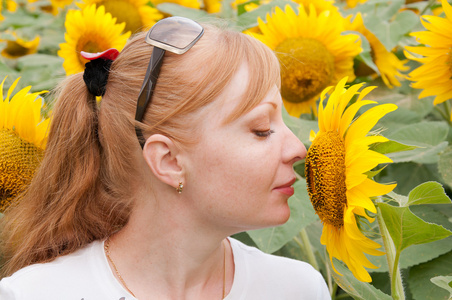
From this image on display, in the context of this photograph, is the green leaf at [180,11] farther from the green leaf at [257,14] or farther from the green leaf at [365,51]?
the green leaf at [365,51]

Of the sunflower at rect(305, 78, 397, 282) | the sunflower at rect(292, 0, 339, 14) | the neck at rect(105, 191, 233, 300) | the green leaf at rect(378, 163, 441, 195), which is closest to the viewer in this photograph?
the sunflower at rect(305, 78, 397, 282)

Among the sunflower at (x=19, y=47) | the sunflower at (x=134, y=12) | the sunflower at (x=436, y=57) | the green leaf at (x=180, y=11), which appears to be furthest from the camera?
the sunflower at (x=19, y=47)

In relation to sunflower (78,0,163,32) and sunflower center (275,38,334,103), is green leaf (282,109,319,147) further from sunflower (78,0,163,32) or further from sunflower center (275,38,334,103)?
sunflower (78,0,163,32)

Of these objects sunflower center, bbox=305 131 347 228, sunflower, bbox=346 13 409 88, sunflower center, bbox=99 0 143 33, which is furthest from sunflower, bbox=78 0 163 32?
sunflower center, bbox=305 131 347 228

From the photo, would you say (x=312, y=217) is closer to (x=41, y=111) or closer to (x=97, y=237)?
(x=97, y=237)

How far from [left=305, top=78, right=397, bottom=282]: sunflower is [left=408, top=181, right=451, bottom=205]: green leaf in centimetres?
7

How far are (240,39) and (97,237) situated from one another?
514 millimetres

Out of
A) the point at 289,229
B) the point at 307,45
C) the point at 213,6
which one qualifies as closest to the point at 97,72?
the point at 289,229

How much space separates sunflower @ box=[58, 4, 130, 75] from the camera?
191 centimetres

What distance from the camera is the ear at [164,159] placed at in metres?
1.15

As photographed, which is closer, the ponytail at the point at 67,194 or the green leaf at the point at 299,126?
the ponytail at the point at 67,194

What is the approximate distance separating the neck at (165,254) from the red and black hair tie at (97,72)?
0.85 ft

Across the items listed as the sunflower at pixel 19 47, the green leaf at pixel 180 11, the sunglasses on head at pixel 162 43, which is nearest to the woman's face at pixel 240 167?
the sunglasses on head at pixel 162 43

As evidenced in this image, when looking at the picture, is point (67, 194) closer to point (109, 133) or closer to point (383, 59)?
point (109, 133)
